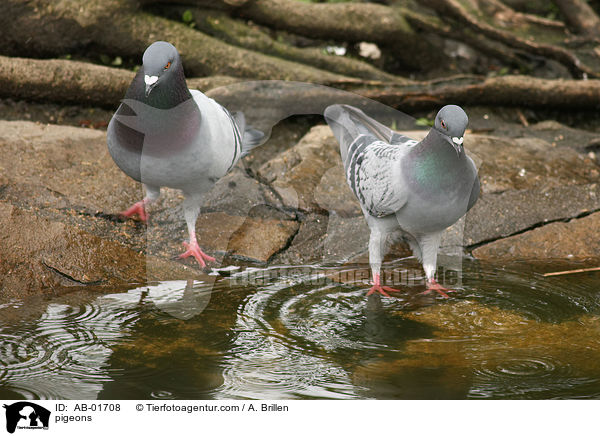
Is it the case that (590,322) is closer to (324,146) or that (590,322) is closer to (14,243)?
(324,146)

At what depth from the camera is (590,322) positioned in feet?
12.7

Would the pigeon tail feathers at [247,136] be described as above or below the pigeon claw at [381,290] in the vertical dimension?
above

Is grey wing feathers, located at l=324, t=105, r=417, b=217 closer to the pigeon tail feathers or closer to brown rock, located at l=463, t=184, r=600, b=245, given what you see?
the pigeon tail feathers

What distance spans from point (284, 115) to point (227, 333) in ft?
12.3

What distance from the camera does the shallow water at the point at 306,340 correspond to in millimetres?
3109

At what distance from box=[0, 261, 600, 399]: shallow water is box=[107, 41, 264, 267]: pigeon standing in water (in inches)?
28.1

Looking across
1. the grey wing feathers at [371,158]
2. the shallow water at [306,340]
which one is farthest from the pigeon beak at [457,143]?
the shallow water at [306,340]

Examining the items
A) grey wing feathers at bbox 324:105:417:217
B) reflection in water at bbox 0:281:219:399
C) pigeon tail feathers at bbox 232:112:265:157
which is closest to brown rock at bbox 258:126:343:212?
pigeon tail feathers at bbox 232:112:265:157

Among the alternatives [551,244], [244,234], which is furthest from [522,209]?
[244,234]

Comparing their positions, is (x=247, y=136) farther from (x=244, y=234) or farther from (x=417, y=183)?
(x=417, y=183)
